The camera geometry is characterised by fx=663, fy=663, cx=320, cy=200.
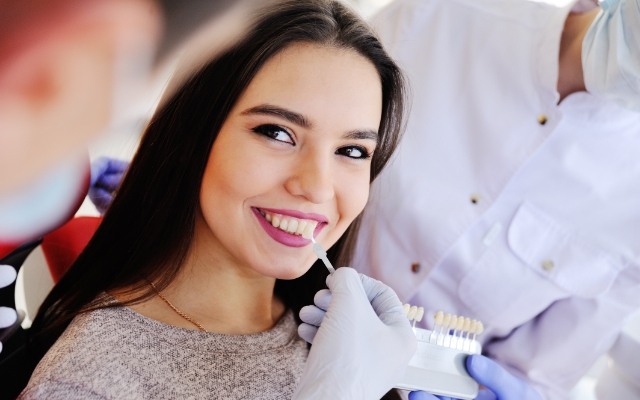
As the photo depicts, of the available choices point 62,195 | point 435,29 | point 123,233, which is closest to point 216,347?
point 123,233

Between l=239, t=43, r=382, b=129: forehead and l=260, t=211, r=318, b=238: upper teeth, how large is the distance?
0.48ft

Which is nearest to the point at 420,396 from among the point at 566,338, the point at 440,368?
the point at 440,368

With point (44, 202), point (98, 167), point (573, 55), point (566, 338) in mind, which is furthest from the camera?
point (566, 338)

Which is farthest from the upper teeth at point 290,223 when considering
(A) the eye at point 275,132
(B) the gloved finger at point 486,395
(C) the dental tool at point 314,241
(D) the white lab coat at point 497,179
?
(B) the gloved finger at point 486,395

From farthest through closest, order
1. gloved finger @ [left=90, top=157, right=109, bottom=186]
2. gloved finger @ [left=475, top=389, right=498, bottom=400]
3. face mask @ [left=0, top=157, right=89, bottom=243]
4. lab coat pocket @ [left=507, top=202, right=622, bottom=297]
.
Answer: lab coat pocket @ [left=507, top=202, right=622, bottom=297], gloved finger @ [left=475, top=389, right=498, bottom=400], gloved finger @ [left=90, top=157, right=109, bottom=186], face mask @ [left=0, top=157, right=89, bottom=243]

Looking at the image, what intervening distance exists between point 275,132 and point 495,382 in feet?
1.80

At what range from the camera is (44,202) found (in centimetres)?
74

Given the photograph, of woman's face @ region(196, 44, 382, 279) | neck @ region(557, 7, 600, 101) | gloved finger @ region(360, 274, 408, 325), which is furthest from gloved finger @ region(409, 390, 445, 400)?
neck @ region(557, 7, 600, 101)

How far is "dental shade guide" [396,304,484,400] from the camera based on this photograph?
941 mm

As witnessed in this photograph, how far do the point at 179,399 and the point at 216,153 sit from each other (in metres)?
0.34

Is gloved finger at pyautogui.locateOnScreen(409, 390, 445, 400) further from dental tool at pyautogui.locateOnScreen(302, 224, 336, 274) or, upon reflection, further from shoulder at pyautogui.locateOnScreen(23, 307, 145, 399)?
shoulder at pyautogui.locateOnScreen(23, 307, 145, 399)

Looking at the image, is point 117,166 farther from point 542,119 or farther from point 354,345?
point 542,119

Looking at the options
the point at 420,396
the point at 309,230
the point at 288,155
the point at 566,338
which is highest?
the point at 288,155

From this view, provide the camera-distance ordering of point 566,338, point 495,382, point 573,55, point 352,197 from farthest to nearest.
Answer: point 566,338
point 573,55
point 495,382
point 352,197
